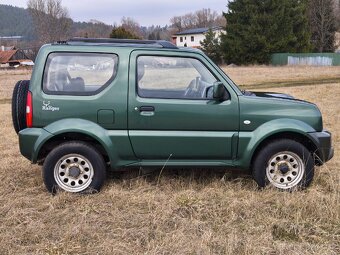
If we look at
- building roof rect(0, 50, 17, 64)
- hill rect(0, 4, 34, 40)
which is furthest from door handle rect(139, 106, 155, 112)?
hill rect(0, 4, 34, 40)

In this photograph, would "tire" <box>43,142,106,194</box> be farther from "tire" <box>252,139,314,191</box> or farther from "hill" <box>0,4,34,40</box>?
Answer: "hill" <box>0,4,34,40</box>

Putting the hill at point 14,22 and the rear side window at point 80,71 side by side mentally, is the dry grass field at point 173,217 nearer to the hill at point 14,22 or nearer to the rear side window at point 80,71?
the rear side window at point 80,71

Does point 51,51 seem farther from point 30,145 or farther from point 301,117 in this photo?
point 301,117

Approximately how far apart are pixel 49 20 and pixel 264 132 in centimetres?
6816

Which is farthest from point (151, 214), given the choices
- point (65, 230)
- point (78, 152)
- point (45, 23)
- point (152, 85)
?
point (45, 23)

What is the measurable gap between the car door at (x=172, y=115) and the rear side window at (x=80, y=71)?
0.28 m

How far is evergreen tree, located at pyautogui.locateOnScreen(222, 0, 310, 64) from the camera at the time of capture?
4519 centimetres

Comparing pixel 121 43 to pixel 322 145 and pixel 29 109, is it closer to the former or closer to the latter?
pixel 29 109

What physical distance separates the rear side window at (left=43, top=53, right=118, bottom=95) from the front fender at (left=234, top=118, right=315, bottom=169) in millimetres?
1678

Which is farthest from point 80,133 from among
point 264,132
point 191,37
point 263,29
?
point 191,37

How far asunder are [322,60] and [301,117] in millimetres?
41094

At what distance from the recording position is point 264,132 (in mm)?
4652

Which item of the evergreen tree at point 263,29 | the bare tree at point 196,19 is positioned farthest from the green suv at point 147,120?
the bare tree at point 196,19

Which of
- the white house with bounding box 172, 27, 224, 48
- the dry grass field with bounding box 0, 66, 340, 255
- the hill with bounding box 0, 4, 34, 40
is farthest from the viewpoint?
the hill with bounding box 0, 4, 34, 40
